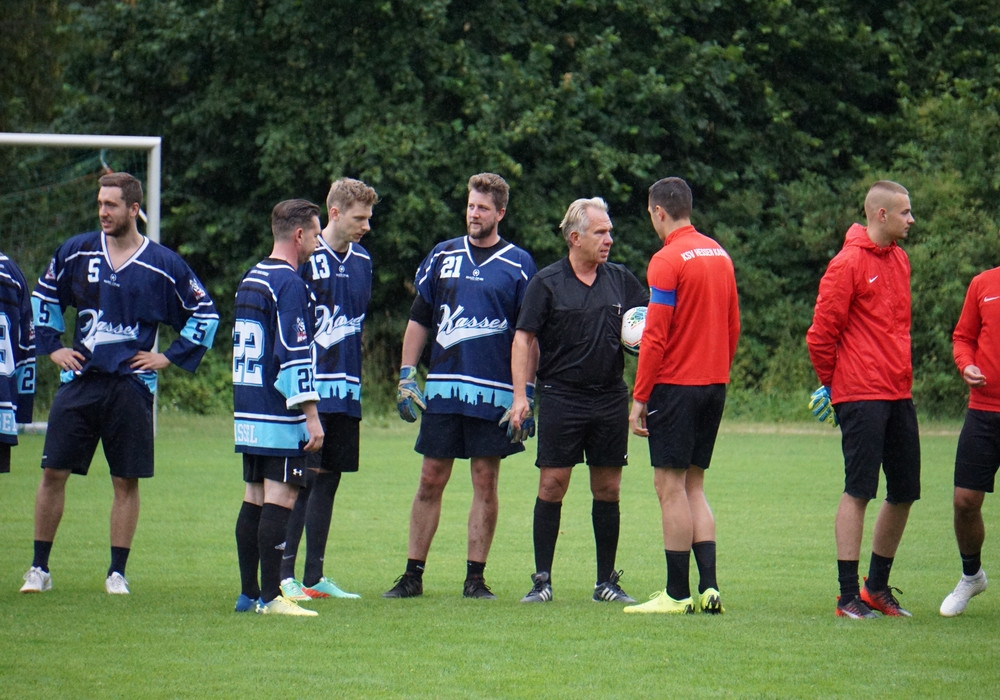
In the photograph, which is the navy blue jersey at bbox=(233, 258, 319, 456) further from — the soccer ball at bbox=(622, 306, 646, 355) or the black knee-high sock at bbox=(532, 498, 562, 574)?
the soccer ball at bbox=(622, 306, 646, 355)

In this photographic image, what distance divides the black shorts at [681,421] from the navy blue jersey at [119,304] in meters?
2.55

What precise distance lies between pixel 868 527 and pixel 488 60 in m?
14.8

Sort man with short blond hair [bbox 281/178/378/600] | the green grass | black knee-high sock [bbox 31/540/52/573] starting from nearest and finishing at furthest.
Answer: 1. the green grass
2. black knee-high sock [bbox 31/540/52/573]
3. man with short blond hair [bbox 281/178/378/600]

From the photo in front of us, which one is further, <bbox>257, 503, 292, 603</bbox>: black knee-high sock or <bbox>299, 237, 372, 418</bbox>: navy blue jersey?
<bbox>299, 237, 372, 418</bbox>: navy blue jersey

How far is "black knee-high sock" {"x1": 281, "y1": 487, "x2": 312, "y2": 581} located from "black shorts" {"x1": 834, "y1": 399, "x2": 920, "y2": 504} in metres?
2.83

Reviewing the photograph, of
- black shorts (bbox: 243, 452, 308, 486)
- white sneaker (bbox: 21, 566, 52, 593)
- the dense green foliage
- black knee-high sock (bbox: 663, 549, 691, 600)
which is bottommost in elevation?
white sneaker (bbox: 21, 566, 52, 593)

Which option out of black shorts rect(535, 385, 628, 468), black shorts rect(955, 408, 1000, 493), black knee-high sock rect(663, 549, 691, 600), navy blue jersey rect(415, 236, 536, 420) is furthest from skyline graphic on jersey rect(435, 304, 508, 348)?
black shorts rect(955, 408, 1000, 493)

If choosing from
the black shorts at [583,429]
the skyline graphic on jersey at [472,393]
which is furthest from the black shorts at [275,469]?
the black shorts at [583,429]

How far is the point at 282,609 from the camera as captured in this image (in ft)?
20.9

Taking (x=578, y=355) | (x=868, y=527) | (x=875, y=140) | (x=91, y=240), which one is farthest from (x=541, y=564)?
(x=875, y=140)

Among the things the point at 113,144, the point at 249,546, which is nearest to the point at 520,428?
the point at 249,546

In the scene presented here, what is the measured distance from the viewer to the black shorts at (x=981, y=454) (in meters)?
6.60

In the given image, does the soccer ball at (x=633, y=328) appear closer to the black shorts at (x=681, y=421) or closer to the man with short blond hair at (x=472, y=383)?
the black shorts at (x=681, y=421)

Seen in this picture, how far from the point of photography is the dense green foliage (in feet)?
72.0
